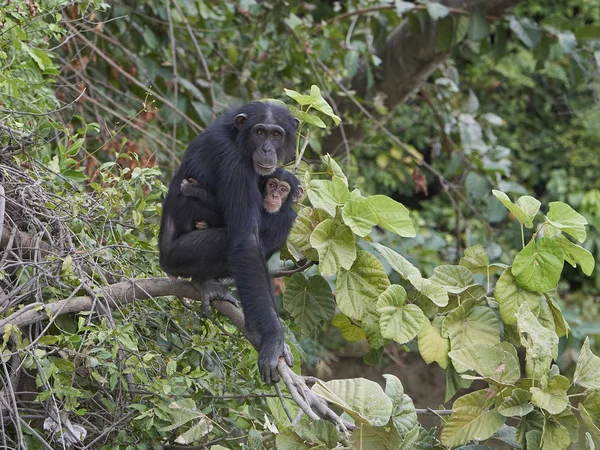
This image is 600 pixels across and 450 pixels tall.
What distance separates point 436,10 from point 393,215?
12.4 feet

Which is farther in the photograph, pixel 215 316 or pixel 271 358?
pixel 215 316

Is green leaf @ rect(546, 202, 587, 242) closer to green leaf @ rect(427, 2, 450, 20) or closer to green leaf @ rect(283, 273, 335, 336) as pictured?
green leaf @ rect(283, 273, 335, 336)

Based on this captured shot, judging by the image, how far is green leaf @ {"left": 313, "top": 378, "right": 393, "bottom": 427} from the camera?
2.96 m

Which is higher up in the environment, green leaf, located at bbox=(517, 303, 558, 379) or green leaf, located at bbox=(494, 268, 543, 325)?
green leaf, located at bbox=(517, 303, 558, 379)

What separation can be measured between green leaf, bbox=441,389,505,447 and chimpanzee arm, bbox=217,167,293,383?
838 mm

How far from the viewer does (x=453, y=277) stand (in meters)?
3.78

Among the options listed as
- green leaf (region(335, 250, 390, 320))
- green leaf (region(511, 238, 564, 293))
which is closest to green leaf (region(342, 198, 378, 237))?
green leaf (region(335, 250, 390, 320))

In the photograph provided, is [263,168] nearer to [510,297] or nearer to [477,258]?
[477,258]

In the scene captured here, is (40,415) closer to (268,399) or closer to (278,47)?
(268,399)

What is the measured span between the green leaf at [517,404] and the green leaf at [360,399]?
17.2 inches

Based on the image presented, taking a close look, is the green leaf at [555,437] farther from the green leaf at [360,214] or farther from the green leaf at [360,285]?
the green leaf at [360,214]

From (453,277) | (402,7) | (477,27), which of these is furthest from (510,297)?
(477,27)

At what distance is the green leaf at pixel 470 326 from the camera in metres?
3.56

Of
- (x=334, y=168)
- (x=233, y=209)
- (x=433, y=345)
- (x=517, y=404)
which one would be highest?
(x=334, y=168)
